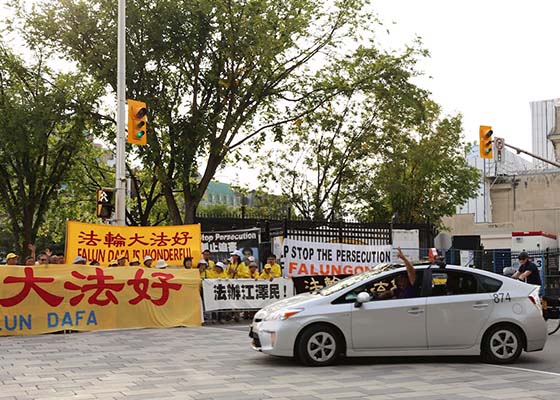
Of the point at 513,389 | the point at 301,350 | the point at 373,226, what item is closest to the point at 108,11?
the point at 373,226

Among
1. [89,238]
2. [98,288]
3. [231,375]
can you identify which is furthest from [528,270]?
[89,238]

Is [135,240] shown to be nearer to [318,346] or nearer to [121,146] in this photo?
[121,146]

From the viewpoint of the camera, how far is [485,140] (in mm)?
23750

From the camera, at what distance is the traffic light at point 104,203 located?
18078mm

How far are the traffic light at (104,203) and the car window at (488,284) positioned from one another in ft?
33.8

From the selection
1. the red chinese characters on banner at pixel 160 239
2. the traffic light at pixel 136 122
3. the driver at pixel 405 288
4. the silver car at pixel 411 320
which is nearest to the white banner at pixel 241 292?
the red chinese characters on banner at pixel 160 239

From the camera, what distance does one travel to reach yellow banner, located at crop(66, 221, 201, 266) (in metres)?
17.4

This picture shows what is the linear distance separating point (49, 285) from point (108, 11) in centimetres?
1369

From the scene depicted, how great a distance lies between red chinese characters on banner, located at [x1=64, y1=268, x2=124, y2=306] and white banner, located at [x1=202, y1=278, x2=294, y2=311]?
7.89 ft

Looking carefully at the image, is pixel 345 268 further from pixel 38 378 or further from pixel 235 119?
pixel 38 378

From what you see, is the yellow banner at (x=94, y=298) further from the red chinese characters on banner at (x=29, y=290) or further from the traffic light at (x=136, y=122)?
the traffic light at (x=136, y=122)

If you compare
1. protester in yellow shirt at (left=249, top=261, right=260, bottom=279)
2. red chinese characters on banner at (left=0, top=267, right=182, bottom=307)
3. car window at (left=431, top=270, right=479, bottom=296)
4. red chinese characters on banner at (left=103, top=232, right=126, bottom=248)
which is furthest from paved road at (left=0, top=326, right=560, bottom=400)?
protester in yellow shirt at (left=249, top=261, right=260, bottom=279)

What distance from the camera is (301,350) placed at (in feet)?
33.4

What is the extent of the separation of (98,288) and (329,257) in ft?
23.8
